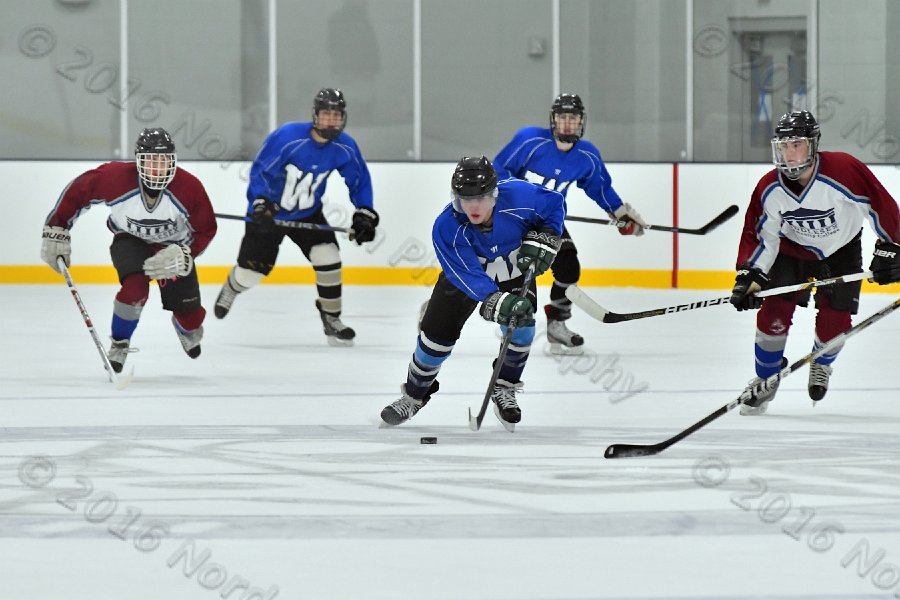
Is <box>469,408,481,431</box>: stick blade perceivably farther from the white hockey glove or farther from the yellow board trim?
the yellow board trim

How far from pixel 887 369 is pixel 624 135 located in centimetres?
448

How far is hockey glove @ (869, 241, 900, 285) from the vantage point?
13.7 ft

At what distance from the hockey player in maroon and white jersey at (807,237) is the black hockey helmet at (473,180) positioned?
2.82 ft

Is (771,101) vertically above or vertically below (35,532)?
above

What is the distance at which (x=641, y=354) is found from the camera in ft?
20.0

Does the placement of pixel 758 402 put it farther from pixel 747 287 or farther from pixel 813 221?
pixel 813 221

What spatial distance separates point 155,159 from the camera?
529 cm

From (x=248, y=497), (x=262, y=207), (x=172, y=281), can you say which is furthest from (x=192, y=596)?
(x=262, y=207)

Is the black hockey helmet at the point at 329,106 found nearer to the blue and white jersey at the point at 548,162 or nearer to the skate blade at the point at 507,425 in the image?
the blue and white jersey at the point at 548,162

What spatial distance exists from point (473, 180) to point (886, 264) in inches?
47.8

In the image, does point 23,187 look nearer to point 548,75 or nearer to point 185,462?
point 548,75

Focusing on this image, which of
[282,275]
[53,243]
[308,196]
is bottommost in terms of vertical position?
[282,275]

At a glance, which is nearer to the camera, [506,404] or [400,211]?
[506,404]

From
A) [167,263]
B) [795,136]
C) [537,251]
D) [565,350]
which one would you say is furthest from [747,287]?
[167,263]
